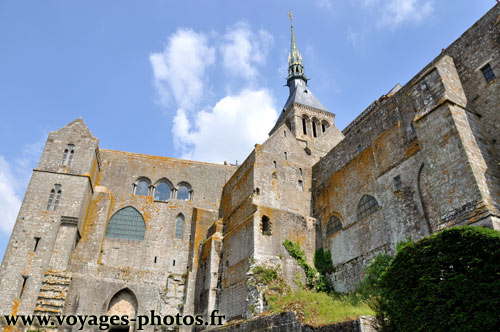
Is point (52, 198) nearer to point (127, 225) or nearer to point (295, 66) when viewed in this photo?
point (127, 225)

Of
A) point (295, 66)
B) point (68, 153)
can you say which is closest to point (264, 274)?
point (68, 153)

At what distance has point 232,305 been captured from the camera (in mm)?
17328

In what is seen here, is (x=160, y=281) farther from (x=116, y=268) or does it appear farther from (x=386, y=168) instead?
(x=386, y=168)

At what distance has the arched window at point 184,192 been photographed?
24.5 m

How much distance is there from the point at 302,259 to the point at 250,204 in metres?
3.67

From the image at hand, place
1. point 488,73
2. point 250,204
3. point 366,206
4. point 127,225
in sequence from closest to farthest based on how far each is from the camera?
point 488,73 → point 366,206 → point 250,204 → point 127,225

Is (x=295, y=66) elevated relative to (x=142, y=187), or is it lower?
elevated

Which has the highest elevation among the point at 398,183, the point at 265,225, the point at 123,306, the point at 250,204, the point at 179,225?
the point at 179,225

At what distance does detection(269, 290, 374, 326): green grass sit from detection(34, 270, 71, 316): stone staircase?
970cm

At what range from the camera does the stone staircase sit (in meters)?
16.8

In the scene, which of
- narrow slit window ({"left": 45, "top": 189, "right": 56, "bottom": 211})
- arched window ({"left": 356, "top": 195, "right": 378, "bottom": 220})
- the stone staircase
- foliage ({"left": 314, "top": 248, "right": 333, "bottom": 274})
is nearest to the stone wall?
foliage ({"left": 314, "top": 248, "right": 333, "bottom": 274})

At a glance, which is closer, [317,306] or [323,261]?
[317,306]

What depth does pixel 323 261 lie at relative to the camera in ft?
58.6

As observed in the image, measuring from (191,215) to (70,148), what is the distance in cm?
801
